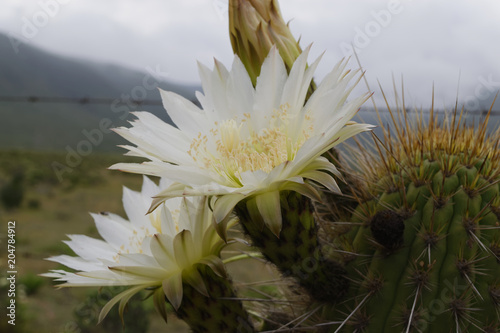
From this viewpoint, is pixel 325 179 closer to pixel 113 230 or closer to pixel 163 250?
pixel 163 250

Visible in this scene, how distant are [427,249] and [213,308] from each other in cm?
36

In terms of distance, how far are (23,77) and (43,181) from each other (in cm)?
6567

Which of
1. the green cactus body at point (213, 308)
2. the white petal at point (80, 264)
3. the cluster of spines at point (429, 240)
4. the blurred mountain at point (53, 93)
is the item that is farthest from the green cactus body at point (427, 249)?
the blurred mountain at point (53, 93)

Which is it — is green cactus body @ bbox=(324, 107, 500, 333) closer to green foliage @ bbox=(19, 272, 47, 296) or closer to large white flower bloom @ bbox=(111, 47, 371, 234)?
large white flower bloom @ bbox=(111, 47, 371, 234)

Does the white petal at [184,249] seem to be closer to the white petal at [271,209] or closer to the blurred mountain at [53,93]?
the white petal at [271,209]

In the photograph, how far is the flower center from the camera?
2.38 feet

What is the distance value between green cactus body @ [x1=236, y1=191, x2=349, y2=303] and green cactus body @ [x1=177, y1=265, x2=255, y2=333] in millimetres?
109

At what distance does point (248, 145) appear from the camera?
772 mm

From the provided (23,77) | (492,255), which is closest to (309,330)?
(492,255)

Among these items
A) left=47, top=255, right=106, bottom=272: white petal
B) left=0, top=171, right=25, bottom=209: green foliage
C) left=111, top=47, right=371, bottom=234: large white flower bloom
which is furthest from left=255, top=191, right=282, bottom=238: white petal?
left=0, top=171, right=25, bottom=209: green foliage

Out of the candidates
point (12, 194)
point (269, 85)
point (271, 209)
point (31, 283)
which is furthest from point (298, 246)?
point (12, 194)

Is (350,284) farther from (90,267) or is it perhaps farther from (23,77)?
(23,77)

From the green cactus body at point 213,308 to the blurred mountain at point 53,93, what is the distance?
40.3m

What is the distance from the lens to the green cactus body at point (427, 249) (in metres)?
0.70
